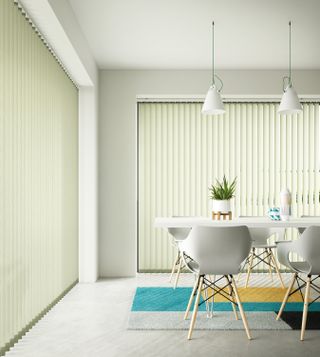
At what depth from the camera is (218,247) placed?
12.1 ft

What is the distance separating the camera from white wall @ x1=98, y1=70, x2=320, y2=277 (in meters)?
6.48

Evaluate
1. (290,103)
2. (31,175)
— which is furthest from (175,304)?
(290,103)

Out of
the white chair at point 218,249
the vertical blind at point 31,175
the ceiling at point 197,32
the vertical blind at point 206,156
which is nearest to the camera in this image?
the vertical blind at point 31,175

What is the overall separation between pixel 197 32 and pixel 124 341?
3116 millimetres

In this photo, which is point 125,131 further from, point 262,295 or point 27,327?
point 27,327

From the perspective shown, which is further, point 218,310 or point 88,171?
point 88,171

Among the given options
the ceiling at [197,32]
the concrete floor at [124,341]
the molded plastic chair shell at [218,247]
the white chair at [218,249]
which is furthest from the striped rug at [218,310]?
the ceiling at [197,32]

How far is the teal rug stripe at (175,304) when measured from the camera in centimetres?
457

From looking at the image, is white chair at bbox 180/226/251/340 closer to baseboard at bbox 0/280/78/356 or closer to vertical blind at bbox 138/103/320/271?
baseboard at bbox 0/280/78/356

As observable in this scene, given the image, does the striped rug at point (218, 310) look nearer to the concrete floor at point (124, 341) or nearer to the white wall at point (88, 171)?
the concrete floor at point (124, 341)

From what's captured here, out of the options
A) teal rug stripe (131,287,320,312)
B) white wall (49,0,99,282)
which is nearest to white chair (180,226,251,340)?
teal rug stripe (131,287,320,312)

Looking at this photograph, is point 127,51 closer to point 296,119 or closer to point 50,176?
point 50,176

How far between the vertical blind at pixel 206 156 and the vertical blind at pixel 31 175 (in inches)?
60.5

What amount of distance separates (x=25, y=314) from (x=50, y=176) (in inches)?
51.0
